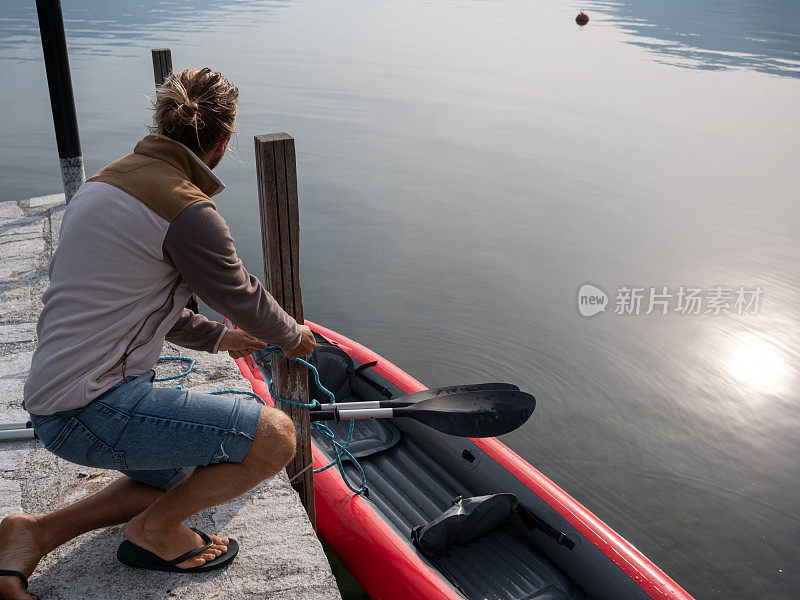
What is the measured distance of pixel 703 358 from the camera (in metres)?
6.54

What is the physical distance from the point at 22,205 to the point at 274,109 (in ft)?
31.9

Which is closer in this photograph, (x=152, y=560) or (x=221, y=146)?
(x=221, y=146)

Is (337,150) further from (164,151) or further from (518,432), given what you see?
(164,151)

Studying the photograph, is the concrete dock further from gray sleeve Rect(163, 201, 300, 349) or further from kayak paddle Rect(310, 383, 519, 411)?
gray sleeve Rect(163, 201, 300, 349)

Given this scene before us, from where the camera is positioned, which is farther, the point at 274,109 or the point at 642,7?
the point at 642,7

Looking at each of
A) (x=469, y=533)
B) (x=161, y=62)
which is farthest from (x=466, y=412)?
(x=161, y=62)

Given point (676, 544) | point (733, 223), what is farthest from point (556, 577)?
point (733, 223)

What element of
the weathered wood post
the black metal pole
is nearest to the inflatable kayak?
the weathered wood post

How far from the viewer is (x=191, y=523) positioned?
2.63 metres

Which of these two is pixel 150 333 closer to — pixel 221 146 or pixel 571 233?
pixel 221 146

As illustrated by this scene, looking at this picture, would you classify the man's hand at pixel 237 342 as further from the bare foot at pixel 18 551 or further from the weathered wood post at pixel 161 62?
the weathered wood post at pixel 161 62

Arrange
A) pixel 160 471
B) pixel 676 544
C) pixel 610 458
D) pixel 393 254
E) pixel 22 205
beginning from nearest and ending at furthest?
pixel 160 471 < pixel 676 544 < pixel 610 458 < pixel 22 205 < pixel 393 254

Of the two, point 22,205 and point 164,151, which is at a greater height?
point 164,151

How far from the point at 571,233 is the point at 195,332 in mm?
7745
